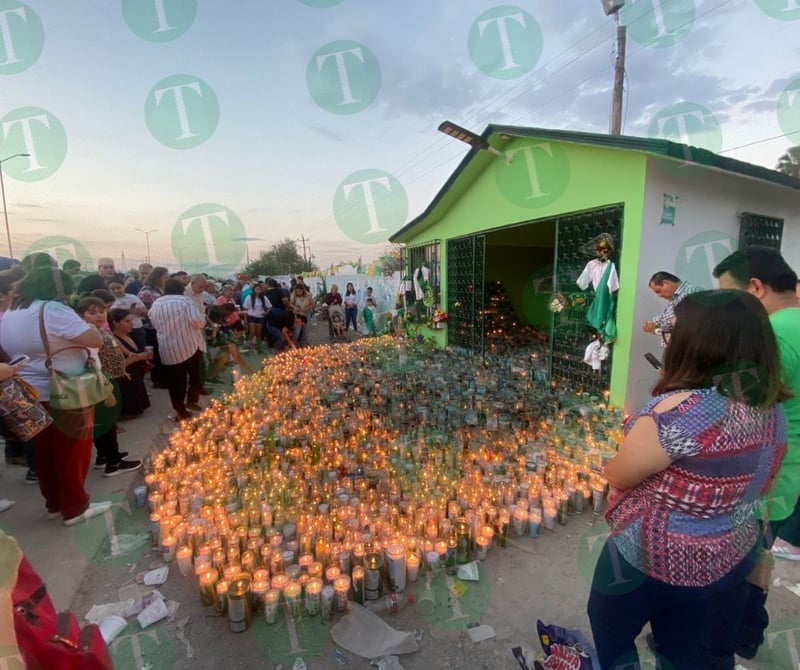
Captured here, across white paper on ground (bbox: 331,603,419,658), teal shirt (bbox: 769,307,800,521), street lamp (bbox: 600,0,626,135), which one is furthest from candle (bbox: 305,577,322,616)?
street lamp (bbox: 600,0,626,135)

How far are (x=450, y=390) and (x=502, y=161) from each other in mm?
4137

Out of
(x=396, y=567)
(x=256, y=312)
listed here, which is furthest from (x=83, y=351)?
(x=256, y=312)

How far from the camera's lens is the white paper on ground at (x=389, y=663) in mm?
1925

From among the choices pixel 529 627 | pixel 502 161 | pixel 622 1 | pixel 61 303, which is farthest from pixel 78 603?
pixel 622 1

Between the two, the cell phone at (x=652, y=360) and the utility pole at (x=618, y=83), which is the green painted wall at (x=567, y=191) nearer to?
the cell phone at (x=652, y=360)

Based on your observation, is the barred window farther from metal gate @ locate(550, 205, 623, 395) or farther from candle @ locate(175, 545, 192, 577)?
candle @ locate(175, 545, 192, 577)

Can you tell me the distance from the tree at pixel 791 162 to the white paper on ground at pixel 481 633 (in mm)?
16963

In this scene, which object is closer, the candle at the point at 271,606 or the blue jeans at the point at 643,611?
the blue jeans at the point at 643,611

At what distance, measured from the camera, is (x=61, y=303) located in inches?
110

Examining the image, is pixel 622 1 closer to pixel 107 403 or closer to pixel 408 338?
pixel 408 338

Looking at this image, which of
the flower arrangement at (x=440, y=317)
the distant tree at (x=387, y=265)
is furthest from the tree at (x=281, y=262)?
the flower arrangement at (x=440, y=317)

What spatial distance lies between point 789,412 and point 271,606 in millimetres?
2669

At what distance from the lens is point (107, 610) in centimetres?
229

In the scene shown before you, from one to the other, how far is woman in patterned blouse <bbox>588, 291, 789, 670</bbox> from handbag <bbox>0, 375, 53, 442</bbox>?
10.7 ft
